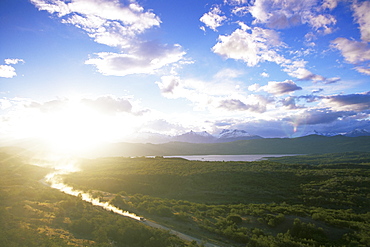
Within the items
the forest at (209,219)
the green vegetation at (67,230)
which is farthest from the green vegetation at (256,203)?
the green vegetation at (67,230)

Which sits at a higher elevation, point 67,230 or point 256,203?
point 67,230

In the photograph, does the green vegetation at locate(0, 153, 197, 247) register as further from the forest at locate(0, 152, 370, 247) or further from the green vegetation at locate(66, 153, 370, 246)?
the green vegetation at locate(66, 153, 370, 246)

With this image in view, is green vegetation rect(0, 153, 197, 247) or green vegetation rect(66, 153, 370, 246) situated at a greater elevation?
green vegetation rect(0, 153, 197, 247)

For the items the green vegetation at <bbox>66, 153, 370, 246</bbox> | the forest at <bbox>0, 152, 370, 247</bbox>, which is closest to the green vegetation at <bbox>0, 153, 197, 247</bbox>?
the forest at <bbox>0, 152, 370, 247</bbox>

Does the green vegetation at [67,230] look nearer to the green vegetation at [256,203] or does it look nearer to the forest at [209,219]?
the forest at [209,219]

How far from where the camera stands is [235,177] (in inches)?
2045

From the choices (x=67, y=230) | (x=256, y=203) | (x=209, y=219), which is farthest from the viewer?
(x=256, y=203)

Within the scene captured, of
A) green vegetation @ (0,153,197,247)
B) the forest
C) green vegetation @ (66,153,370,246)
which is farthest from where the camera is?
green vegetation @ (66,153,370,246)

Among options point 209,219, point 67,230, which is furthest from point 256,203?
point 67,230

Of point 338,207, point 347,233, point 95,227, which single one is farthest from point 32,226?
point 338,207

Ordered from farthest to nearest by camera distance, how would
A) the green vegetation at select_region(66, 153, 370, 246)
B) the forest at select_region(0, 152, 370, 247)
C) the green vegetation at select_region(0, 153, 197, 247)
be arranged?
1. the green vegetation at select_region(66, 153, 370, 246)
2. the forest at select_region(0, 152, 370, 247)
3. the green vegetation at select_region(0, 153, 197, 247)

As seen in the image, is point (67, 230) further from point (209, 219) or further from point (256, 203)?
point (256, 203)

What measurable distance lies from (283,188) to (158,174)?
96.8ft

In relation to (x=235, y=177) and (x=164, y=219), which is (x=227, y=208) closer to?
(x=164, y=219)
